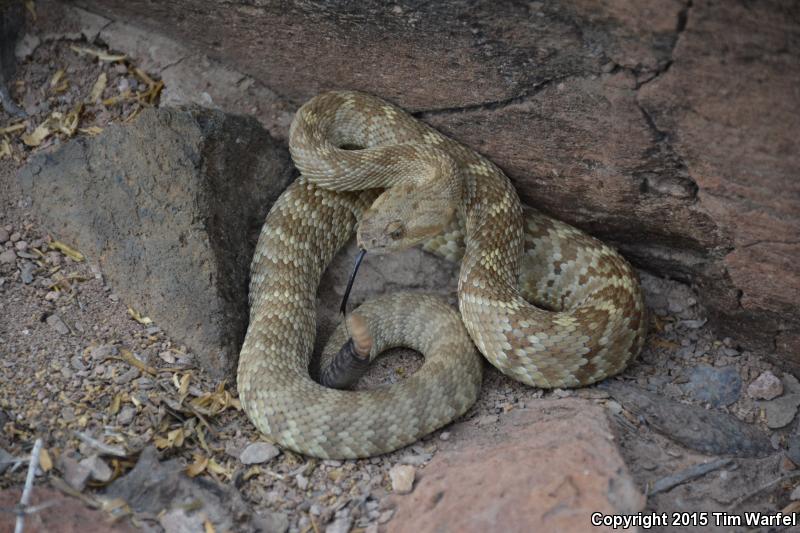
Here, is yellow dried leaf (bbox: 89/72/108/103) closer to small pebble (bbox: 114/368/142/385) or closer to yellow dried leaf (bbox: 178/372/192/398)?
small pebble (bbox: 114/368/142/385)

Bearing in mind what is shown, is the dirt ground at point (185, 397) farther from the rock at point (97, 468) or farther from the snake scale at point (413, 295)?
the snake scale at point (413, 295)

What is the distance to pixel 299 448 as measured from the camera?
427cm

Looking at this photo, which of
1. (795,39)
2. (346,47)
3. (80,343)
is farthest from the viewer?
(346,47)

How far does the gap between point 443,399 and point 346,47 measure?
228 centimetres

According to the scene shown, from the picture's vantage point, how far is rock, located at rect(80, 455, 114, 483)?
152 inches

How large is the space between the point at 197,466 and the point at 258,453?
33 cm

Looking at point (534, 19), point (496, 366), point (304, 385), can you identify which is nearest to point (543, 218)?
point (496, 366)

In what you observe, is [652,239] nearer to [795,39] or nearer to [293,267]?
[795,39]

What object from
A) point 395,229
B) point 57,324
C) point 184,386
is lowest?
point 184,386

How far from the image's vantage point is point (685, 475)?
418 cm

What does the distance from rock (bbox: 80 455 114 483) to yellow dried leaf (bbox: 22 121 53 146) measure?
247cm

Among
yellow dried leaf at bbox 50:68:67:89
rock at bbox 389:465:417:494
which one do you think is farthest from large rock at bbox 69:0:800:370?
rock at bbox 389:465:417:494

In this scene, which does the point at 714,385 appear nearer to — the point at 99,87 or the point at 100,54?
the point at 99,87

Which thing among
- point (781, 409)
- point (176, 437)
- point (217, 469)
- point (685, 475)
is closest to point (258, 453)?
point (217, 469)
